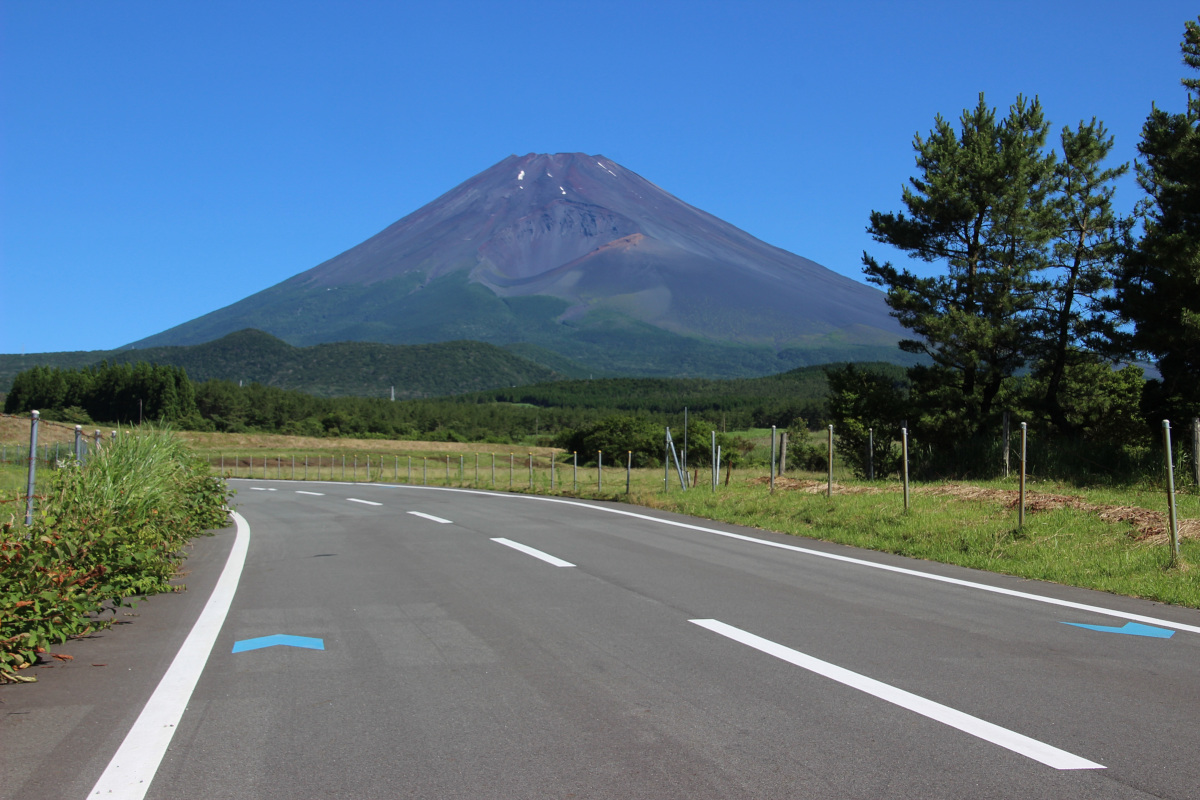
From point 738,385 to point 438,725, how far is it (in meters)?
176

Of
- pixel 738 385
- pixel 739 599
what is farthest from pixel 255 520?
pixel 738 385

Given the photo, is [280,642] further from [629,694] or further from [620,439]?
[620,439]

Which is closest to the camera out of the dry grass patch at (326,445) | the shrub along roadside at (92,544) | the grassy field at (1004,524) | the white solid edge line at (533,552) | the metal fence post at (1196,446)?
the shrub along roadside at (92,544)

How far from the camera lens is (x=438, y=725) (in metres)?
4.30

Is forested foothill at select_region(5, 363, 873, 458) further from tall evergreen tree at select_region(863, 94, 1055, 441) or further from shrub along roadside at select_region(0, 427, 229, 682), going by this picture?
shrub along roadside at select_region(0, 427, 229, 682)

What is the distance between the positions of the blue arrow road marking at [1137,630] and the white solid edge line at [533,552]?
5207 millimetres

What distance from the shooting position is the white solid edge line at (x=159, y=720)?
11.8ft

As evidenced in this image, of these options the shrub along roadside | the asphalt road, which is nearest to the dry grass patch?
the shrub along roadside

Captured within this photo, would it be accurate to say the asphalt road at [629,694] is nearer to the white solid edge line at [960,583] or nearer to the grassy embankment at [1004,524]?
the white solid edge line at [960,583]

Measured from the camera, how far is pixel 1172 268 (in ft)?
66.8

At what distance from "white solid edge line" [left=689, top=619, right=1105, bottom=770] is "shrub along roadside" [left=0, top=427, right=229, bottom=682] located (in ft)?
14.1

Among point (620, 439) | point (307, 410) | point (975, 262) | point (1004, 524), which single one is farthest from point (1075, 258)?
point (307, 410)

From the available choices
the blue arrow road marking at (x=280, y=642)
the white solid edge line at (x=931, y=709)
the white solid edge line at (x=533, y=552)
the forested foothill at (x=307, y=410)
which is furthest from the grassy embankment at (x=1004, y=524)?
the forested foothill at (x=307, y=410)

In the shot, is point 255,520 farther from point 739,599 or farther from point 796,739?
point 796,739
